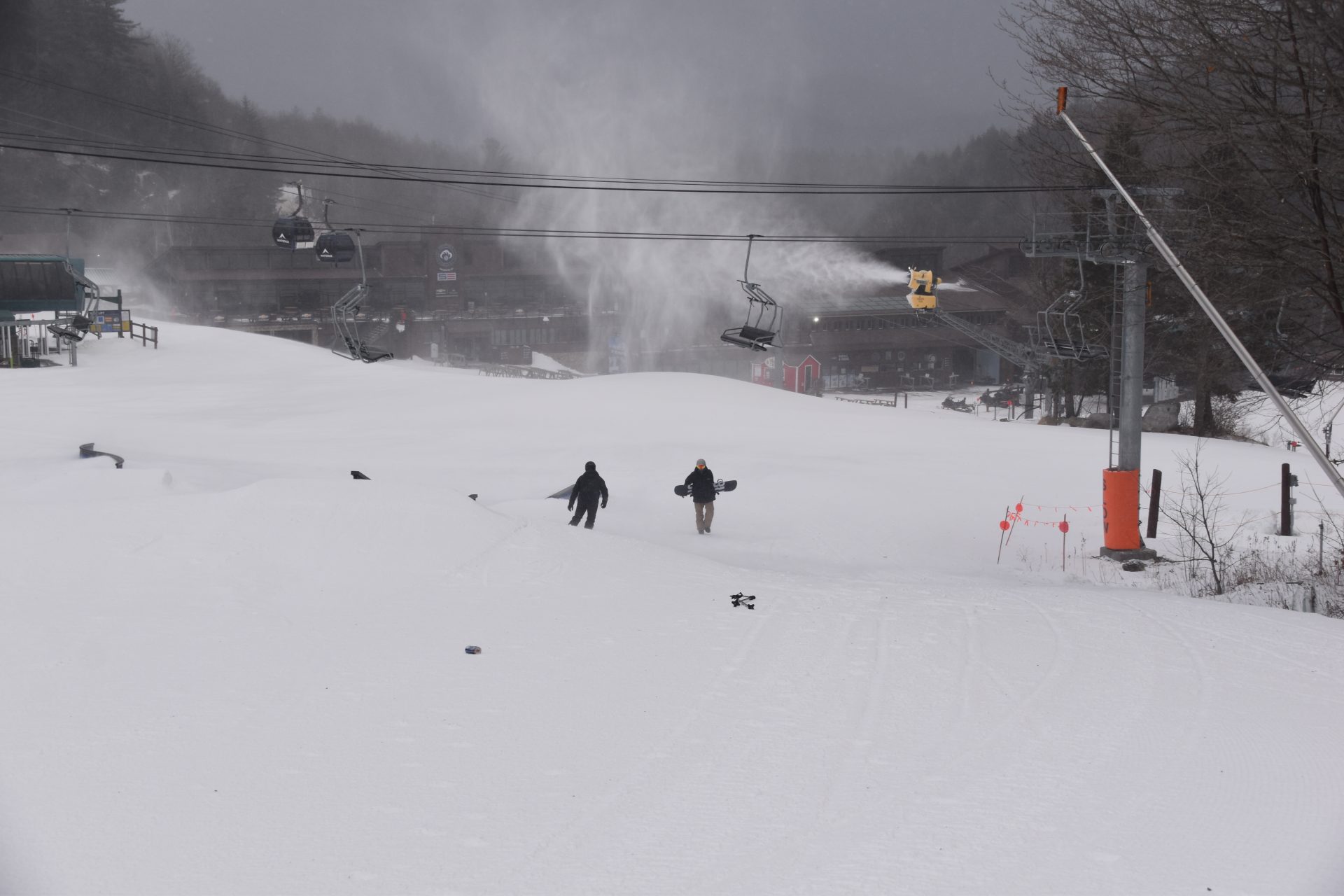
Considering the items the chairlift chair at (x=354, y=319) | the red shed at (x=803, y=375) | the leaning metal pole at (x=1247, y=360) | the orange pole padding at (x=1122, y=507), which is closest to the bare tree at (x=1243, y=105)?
the leaning metal pole at (x=1247, y=360)

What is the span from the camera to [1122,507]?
16906 mm

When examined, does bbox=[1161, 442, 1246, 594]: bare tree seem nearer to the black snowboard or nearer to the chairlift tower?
the chairlift tower

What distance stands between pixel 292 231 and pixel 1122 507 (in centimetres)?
2366

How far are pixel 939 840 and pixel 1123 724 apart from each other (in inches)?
94.0

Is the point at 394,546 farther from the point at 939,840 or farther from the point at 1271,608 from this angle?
the point at 1271,608

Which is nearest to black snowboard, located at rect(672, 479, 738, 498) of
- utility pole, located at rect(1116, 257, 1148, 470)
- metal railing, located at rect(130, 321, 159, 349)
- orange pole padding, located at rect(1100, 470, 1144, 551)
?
Result: orange pole padding, located at rect(1100, 470, 1144, 551)

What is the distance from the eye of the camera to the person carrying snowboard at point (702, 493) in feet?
58.2

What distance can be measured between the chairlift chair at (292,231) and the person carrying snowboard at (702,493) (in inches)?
686

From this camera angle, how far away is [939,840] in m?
5.09

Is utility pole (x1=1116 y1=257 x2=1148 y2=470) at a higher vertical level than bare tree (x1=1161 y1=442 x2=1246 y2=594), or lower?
higher

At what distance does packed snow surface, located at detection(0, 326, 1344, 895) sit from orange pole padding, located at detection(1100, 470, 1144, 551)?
1461 millimetres

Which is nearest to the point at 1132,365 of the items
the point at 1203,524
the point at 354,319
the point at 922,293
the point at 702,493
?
the point at 1203,524

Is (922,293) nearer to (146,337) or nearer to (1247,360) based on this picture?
(1247,360)

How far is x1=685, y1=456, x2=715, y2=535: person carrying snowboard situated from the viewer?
58.2ft
